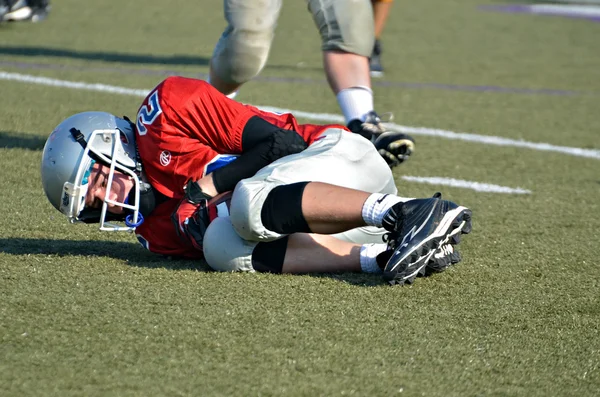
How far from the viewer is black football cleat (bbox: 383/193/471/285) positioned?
9.14 feet

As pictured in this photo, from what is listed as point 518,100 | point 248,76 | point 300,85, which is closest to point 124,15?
point 300,85

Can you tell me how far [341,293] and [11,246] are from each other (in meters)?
1.15

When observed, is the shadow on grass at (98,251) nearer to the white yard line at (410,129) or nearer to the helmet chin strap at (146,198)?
the helmet chin strap at (146,198)

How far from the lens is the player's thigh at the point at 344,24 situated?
4.23 m

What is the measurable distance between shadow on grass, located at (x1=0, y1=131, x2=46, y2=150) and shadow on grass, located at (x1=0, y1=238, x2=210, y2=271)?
1.50 m

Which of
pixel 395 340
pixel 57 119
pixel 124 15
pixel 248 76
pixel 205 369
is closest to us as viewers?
pixel 205 369

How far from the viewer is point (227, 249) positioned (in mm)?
3014

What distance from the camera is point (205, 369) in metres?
2.26

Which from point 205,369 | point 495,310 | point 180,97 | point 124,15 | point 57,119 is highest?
point 180,97

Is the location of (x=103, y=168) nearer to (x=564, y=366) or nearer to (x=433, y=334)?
(x=433, y=334)

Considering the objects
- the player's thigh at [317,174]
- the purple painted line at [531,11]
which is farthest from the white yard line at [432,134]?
the purple painted line at [531,11]

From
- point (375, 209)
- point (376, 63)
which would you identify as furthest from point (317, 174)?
point (376, 63)

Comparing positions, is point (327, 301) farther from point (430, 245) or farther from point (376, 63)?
point (376, 63)

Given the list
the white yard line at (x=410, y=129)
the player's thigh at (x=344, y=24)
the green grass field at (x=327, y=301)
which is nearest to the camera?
the green grass field at (x=327, y=301)
